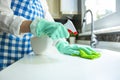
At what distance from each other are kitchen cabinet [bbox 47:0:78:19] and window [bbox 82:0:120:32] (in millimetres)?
245

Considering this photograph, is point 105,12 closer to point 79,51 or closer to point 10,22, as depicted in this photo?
point 79,51

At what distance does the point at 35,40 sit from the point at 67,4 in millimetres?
1919

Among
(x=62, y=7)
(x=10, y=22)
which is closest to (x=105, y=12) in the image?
(x=62, y=7)

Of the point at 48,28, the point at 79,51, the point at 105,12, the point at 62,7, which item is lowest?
the point at 79,51

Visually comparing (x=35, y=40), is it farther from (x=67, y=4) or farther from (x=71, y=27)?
(x=67, y=4)

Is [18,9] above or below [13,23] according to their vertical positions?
above

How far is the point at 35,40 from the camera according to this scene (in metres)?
0.88

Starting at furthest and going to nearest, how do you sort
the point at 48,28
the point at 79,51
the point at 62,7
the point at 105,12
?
the point at 62,7
the point at 105,12
the point at 79,51
the point at 48,28

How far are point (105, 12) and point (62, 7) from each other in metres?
0.95

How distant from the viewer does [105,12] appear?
185 cm

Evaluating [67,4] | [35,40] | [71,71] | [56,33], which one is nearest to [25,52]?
[35,40]

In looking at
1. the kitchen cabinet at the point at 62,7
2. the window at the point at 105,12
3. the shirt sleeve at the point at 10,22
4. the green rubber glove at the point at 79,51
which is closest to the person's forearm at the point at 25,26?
the shirt sleeve at the point at 10,22

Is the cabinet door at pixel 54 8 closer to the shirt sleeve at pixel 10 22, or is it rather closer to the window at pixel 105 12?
the window at pixel 105 12

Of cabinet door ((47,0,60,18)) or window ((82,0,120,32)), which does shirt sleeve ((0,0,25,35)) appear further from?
cabinet door ((47,0,60,18))
